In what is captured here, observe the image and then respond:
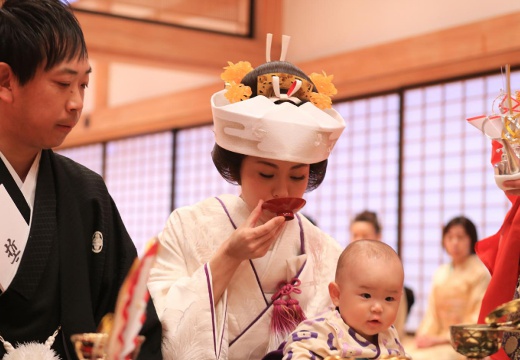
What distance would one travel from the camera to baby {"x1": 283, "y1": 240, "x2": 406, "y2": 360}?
7.29 feet

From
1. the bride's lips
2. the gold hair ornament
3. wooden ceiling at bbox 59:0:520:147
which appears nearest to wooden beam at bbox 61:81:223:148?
wooden ceiling at bbox 59:0:520:147

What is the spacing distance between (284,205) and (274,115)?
27 centimetres

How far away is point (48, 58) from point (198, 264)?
0.81 metres

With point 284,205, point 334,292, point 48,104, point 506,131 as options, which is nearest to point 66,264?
point 48,104

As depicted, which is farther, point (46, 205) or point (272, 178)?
point (272, 178)

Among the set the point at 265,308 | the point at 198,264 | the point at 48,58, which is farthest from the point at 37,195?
the point at 265,308

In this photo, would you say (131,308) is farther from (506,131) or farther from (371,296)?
(506,131)

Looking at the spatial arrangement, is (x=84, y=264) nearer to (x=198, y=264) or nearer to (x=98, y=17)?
(x=198, y=264)

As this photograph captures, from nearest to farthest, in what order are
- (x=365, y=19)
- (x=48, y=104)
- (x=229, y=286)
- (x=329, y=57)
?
(x=48, y=104), (x=229, y=286), (x=365, y=19), (x=329, y=57)

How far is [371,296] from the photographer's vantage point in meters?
2.26

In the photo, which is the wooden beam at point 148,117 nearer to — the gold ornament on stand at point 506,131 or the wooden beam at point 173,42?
the wooden beam at point 173,42

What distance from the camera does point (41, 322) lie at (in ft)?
6.97

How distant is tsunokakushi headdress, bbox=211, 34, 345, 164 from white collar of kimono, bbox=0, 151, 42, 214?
1.86ft

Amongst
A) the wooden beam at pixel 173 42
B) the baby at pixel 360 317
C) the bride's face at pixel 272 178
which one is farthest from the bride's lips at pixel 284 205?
the wooden beam at pixel 173 42
